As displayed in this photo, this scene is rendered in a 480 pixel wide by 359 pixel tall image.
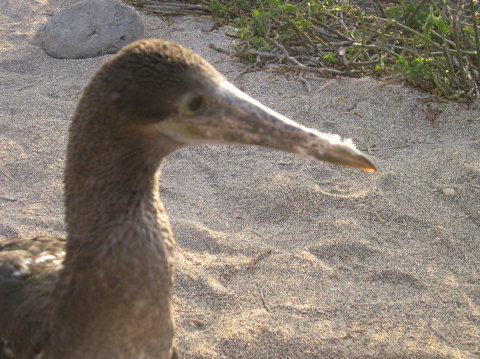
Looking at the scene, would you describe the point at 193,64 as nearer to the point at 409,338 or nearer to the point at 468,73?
the point at 409,338

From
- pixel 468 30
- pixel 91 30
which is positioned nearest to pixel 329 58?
pixel 468 30

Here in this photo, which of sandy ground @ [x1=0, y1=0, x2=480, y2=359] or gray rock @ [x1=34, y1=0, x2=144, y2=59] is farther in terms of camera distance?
gray rock @ [x1=34, y1=0, x2=144, y2=59]

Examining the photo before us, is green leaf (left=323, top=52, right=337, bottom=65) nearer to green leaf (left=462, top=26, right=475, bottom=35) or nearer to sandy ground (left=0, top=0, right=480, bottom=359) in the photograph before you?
sandy ground (left=0, top=0, right=480, bottom=359)

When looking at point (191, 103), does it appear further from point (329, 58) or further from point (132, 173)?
point (329, 58)

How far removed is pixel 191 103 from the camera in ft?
5.79

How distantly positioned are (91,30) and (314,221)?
323 centimetres

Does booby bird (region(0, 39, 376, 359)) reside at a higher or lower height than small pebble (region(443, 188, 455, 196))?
higher

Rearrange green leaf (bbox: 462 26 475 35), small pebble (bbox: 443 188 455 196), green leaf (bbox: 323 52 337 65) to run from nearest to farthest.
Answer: small pebble (bbox: 443 188 455 196) < green leaf (bbox: 462 26 475 35) < green leaf (bbox: 323 52 337 65)

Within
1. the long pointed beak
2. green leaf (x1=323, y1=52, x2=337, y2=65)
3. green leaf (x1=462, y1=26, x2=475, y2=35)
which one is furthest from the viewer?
green leaf (x1=323, y1=52, x2=337, y2=65)

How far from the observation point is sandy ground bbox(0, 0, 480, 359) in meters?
3.08

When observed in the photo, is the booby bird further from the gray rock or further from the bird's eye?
the gray rock

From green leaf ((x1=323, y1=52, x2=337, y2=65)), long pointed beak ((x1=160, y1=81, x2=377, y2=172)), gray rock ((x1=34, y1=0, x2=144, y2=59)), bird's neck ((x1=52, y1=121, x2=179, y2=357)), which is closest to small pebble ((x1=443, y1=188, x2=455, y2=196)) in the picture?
green leaf ((x1=323, y1=52, x2=337, y2=65))

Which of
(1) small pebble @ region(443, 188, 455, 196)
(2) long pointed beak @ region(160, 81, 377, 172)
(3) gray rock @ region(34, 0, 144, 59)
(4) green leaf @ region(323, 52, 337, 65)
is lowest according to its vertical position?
(3) gray rock @ region(34, 0, 144, 59)

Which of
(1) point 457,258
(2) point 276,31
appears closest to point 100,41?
(2) point 276,31
